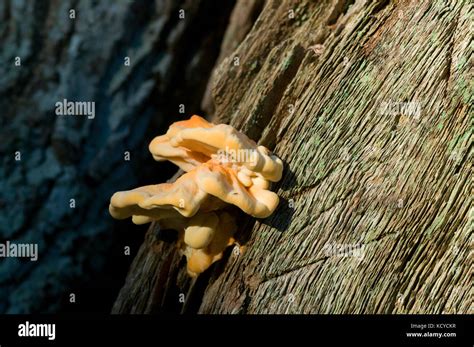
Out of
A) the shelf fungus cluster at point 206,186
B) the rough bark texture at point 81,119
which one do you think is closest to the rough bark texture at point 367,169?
the shelf fungus cluster at point 206,186

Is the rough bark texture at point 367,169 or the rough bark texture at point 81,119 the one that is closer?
the rough bark texture at point 367,169

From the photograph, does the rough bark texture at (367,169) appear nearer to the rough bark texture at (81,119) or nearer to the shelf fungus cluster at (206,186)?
the shelf fungus cluster at (206,186)

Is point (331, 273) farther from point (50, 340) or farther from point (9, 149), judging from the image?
point (9, 149)

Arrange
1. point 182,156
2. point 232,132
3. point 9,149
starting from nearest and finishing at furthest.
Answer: point 232,132 < point 182,156 < point 9,149

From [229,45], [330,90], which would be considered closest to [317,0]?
[330,90]

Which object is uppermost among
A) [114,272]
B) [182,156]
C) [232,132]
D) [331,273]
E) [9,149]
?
[232,132]

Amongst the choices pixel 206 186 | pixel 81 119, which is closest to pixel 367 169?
pixel 206 186
